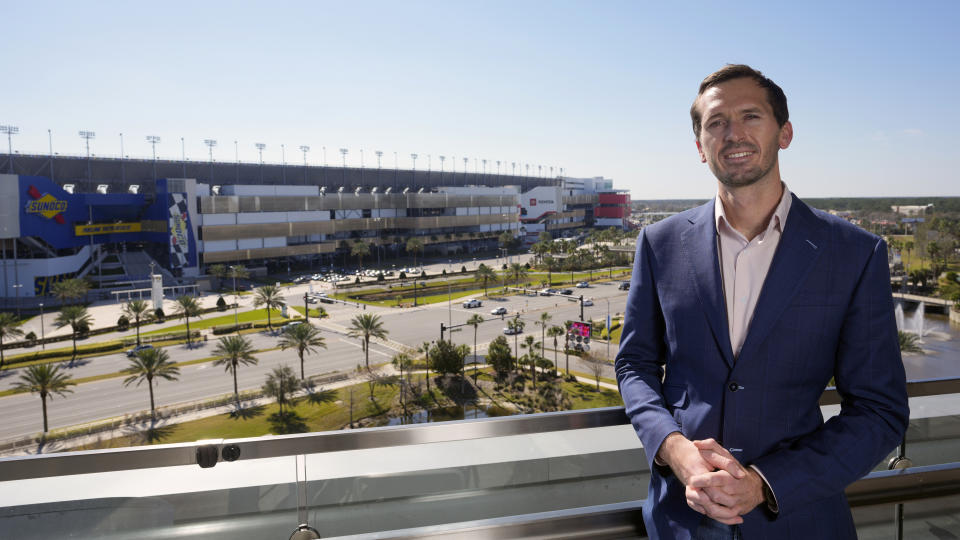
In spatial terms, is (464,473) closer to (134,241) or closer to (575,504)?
(575,504)

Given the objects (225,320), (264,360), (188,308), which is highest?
(188,308)

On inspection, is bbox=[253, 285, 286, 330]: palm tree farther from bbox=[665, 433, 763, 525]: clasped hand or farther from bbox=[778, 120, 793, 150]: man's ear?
bbox=[665, 433, 763, 525]: clasped hand

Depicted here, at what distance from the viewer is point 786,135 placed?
2.09m

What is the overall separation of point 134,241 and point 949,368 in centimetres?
7111

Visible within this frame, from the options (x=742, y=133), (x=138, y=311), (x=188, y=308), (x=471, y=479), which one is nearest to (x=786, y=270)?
(x=742, y=133)

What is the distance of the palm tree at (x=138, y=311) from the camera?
4067 centimetres

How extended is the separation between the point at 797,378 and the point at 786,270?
34 centimetres

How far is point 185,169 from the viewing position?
71062mm

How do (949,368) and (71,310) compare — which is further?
(71,310)

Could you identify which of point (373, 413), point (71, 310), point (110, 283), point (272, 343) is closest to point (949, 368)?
point (373, 413)

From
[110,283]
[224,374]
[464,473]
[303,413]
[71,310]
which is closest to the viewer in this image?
[464,473]

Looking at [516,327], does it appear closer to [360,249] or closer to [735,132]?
[360,249]

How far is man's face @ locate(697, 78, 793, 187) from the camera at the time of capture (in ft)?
6.51

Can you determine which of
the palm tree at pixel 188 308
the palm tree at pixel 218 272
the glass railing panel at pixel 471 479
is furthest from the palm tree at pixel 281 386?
the palm tree at pixel 218 272
